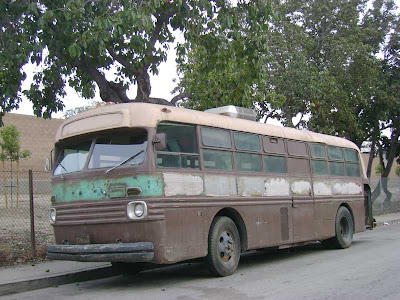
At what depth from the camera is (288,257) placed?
1113cm

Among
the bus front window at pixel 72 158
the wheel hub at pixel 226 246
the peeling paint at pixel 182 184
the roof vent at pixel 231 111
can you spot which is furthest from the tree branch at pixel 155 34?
the wheel hub at pixel 226 246

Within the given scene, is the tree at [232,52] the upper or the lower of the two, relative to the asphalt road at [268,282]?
upper

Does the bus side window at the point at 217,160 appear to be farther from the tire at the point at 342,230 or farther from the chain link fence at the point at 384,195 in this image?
the chain link fence at the point at 384,195

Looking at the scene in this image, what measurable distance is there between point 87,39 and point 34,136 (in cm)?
3403

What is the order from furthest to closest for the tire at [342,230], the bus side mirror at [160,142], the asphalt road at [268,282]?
the tire at [342,230], the bus side mirror at [160,142], the asphalt road at [268,282]

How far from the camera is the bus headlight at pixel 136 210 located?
7102mm

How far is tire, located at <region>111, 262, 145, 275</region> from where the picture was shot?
9047 mm

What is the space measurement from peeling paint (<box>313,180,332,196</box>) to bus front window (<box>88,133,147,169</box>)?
5.50m

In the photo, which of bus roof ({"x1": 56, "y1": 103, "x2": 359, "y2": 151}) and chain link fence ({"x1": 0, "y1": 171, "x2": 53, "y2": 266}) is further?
chain link fence ({"x1": 0, "y1": 171, "x2": 53, "y2": 266})

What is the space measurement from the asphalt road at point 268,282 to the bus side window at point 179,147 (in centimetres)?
195

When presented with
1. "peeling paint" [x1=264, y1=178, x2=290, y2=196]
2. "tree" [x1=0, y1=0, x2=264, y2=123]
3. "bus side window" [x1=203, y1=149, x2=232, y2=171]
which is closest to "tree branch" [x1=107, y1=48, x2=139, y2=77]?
"tree" [x1=0, y1=0, x2=264, y2=123]

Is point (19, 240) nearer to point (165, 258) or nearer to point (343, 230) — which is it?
point (165, 258)

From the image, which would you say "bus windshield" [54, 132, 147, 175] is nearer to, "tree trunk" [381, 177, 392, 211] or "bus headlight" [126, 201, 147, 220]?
"bus headlight" [126, 201, 147, 220]

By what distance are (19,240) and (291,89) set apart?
11597 millimetres
